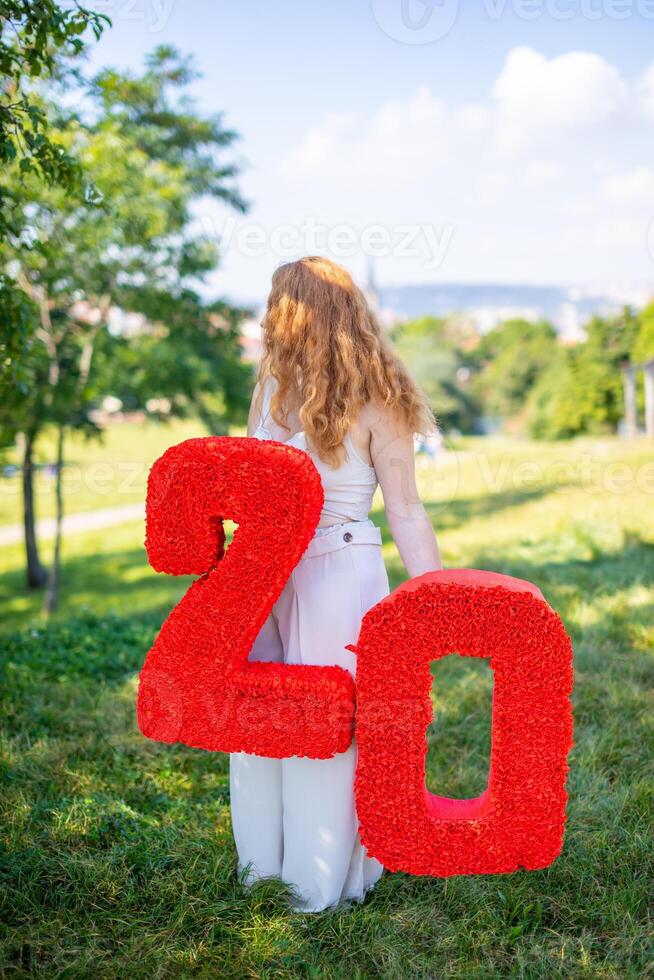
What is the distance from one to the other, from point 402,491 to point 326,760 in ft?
2.98

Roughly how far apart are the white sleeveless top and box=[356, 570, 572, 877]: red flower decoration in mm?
360

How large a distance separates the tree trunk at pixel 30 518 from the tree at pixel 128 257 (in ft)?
0.33

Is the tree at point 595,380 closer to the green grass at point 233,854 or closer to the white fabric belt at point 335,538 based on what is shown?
the green grass at point 233,854

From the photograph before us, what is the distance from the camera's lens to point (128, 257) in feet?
35.0

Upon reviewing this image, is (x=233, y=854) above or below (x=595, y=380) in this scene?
below

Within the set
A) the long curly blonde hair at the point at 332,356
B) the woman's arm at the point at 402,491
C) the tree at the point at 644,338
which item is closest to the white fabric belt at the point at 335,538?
the woman's arm at the point at 402,491

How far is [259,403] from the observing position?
274 cm

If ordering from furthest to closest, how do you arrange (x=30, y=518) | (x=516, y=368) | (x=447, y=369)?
(x=447, y=369) → (x=516, y=368) → (x=30, y=518)

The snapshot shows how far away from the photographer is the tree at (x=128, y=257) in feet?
31.2

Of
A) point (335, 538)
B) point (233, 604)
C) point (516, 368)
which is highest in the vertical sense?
point (516, 368)

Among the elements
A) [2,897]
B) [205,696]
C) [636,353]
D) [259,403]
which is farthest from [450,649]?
[636,353]

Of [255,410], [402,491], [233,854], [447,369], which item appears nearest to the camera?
[402,491]

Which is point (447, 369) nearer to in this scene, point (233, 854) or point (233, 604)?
point (233, 854)

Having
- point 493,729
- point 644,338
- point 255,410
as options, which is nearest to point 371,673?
point 493,729
